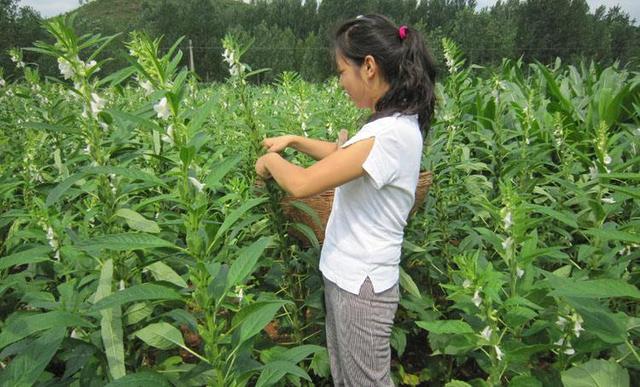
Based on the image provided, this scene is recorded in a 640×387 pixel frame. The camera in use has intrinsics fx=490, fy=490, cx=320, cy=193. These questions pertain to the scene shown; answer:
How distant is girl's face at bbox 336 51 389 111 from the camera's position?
1892 mm

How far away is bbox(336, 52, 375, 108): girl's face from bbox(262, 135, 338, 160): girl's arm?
0.37 m

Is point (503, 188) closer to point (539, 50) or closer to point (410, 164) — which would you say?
point (410, 164)

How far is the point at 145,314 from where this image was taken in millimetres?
1615

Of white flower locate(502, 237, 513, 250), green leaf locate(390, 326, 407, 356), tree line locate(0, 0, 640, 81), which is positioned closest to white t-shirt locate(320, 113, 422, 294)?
white flower locate(502, 237, 513, 250)

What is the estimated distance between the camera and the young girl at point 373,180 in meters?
1.81

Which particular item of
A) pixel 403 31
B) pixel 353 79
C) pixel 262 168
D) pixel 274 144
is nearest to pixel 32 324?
pixel 262 168

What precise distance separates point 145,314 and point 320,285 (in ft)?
3.04

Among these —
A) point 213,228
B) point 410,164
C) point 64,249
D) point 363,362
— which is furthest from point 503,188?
point 64,249

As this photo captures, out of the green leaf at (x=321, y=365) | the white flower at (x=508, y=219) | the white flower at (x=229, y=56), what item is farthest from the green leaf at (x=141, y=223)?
the white flower at (x=508, y=219)

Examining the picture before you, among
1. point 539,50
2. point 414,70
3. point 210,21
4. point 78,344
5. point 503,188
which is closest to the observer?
point 78,344

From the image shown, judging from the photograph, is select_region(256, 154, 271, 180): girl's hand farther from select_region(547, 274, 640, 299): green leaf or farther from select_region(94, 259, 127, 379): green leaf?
select_region(547, 274, 640, 299): green leaf

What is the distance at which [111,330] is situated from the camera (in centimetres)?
149

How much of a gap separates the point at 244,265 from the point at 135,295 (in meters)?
0.31

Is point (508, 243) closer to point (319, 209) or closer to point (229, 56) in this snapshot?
point (319, 209)
